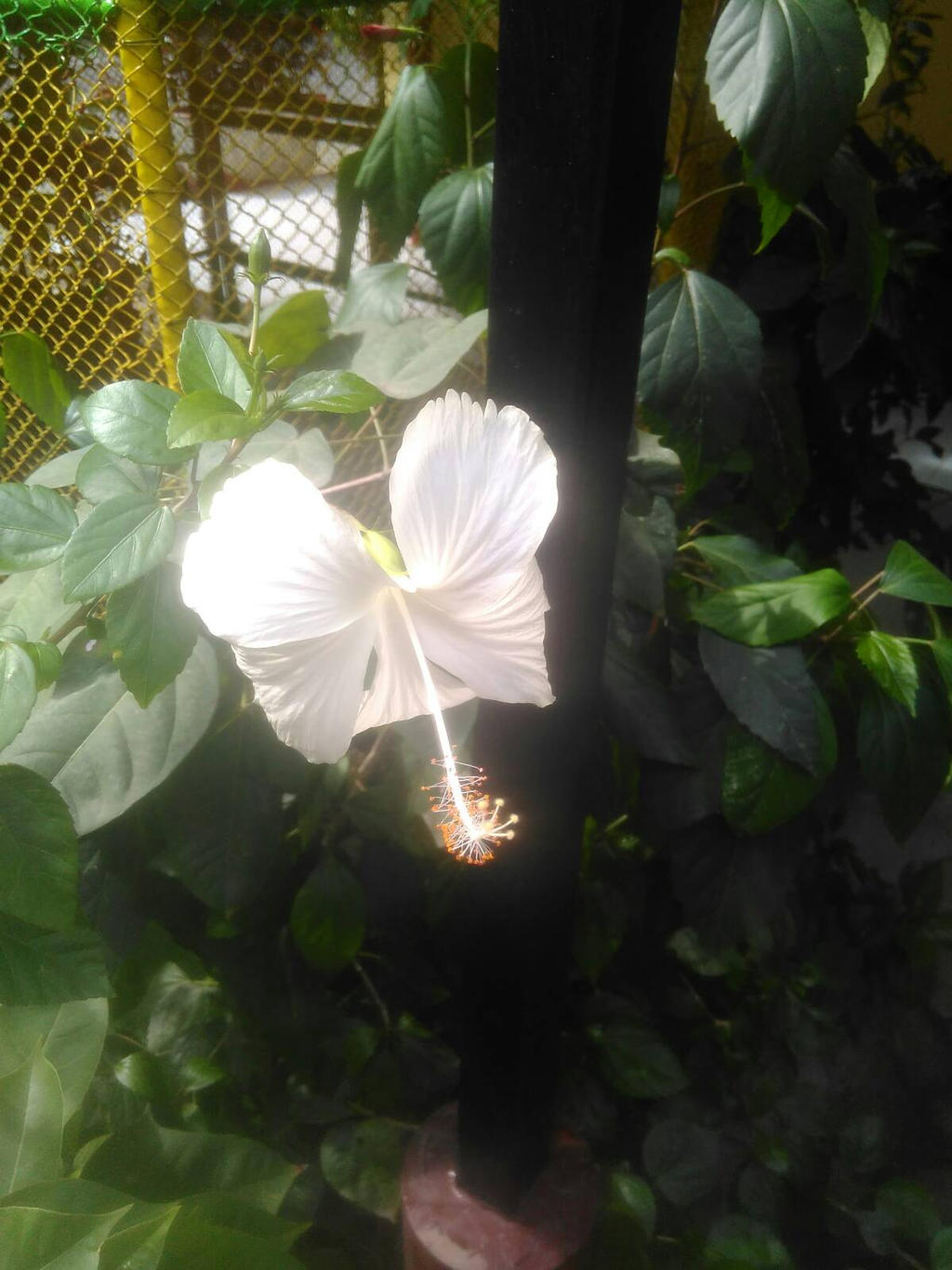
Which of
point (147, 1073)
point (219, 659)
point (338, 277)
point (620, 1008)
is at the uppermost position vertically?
point (338, 277)

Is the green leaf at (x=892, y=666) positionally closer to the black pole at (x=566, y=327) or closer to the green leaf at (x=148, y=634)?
the black pole at (x=566, y=327)

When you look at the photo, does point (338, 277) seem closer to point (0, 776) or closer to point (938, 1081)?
point (0, 776)

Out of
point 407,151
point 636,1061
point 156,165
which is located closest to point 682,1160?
point 636,1061

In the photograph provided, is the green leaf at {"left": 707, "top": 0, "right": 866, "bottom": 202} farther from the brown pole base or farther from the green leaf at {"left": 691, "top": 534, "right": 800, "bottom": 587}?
the brown pole base

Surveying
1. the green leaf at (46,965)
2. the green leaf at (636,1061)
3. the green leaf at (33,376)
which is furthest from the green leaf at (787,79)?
the green leaf at (636,1061)

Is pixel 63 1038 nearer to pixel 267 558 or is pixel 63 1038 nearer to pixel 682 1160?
pixel 267 558

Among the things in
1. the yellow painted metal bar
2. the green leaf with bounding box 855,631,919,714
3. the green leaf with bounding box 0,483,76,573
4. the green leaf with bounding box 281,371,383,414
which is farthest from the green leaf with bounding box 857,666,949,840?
the yellow painted metal bar

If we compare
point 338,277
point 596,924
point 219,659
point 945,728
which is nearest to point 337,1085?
point 596,924
